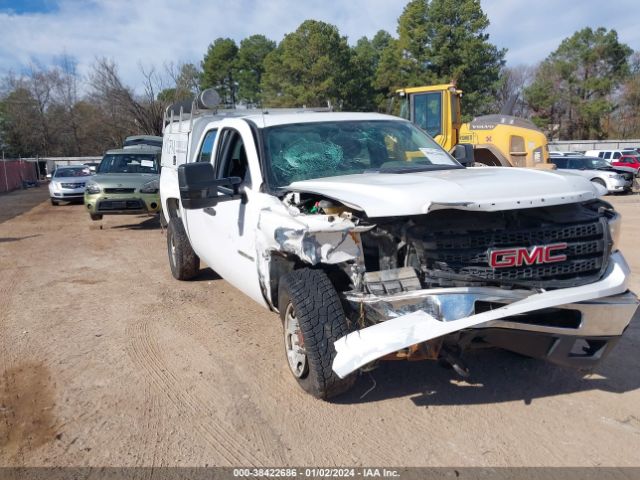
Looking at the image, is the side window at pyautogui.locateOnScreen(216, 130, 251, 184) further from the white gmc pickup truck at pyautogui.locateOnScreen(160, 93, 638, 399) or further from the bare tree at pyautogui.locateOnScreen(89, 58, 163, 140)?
the bare tree at pyautogui.locateOnScreen(89, 58, 163, 140)

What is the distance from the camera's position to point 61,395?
13.5 ft

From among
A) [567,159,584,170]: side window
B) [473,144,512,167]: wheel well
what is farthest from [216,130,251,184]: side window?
[567,159,584,170]: side window

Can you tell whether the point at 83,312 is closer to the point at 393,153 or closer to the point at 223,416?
the point at 223,416

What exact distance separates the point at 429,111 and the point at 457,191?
36.1ft

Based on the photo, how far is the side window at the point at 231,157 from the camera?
5.12m

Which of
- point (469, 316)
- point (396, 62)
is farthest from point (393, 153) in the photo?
point (396, 62)

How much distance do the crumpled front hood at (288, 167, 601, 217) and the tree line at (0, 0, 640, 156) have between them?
45.4 feet

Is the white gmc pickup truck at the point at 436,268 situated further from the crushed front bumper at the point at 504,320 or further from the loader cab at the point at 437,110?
the loader cab at the point at 437,110

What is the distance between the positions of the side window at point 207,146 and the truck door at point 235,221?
0.95 feet

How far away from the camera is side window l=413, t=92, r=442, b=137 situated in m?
13.7

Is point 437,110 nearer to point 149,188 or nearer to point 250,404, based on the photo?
point 149,188

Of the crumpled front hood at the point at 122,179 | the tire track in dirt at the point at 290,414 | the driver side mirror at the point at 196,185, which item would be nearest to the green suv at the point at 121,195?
the crumpled front hood at the point at 122,179

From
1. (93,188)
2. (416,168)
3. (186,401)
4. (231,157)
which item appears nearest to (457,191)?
(416,168)

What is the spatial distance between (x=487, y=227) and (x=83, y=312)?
14.9ft
